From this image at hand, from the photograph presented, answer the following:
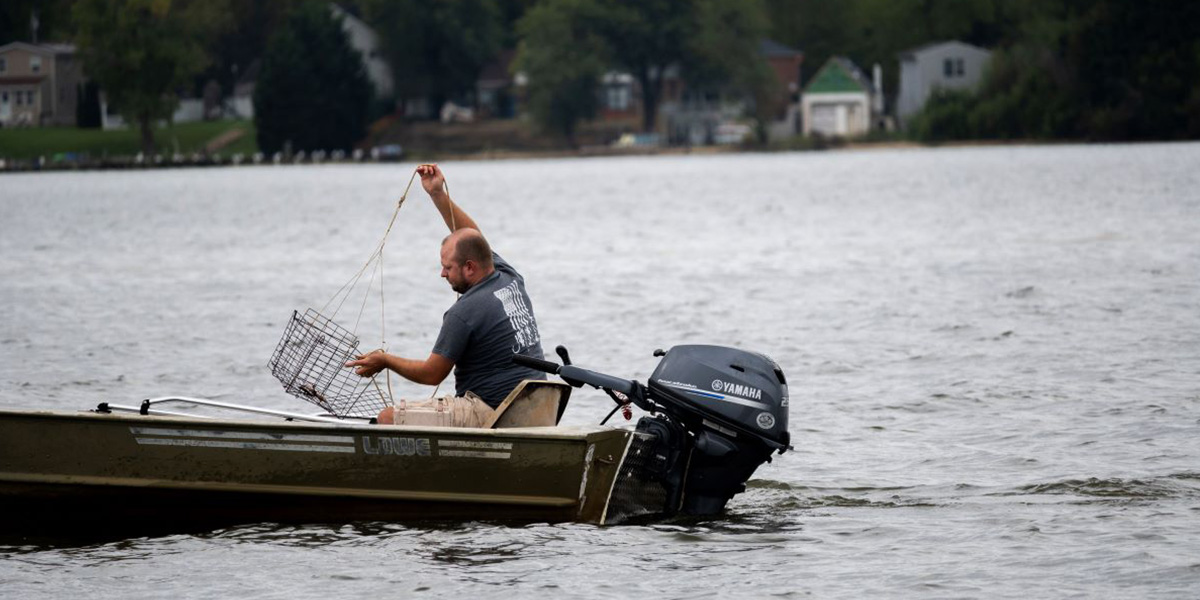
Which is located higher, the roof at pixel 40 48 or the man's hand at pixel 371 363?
the roof at pixel 40 48

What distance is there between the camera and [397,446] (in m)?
10.7

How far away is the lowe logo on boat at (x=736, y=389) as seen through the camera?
10.6m

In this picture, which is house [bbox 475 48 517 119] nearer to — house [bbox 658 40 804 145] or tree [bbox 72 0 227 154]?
house [bbox 658 40 804 145]

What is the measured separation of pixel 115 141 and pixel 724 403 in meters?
129

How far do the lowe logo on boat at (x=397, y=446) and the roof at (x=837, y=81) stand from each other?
112 meters

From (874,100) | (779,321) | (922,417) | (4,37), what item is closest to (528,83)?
(874,100)

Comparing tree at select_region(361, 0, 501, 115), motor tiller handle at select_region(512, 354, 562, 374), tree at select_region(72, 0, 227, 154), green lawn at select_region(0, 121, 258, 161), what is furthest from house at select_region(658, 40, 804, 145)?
motor tiller handle at select_region(512, 354, 562, 374)

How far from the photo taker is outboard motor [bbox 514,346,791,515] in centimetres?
1057

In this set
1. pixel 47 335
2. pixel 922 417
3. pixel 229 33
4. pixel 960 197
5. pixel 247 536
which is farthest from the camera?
pixel 229 33

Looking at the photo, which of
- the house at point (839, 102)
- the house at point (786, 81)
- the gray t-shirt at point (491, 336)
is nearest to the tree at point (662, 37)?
the house at point (839, 102)

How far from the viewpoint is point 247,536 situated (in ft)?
37.0

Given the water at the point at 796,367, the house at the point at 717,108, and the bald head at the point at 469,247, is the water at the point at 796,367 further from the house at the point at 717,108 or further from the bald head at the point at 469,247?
the house at the point at 717,108

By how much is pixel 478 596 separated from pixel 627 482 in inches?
45.9

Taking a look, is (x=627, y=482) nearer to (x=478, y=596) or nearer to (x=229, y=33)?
(x=478, y=596)
